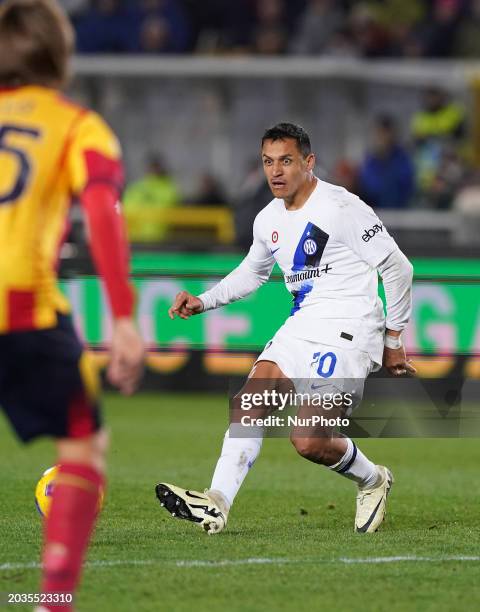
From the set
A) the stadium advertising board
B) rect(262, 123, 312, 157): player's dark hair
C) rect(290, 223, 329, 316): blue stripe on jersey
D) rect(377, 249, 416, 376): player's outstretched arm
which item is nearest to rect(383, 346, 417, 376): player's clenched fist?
rect(377, 249, 416, 376): player's outstretched arm

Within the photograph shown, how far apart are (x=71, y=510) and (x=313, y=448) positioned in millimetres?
2677

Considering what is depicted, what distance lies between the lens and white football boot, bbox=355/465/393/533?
759cm

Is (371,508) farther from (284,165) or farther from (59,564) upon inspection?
(59,564)

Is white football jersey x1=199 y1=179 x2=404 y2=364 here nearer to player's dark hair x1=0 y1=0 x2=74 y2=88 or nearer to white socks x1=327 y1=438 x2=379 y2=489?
white socks x1=327 y1=438 x2=379 y2=489

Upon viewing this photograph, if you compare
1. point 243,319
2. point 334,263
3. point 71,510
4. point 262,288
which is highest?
point 334,263

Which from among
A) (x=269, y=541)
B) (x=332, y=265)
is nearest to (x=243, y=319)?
(x=332, y=265)

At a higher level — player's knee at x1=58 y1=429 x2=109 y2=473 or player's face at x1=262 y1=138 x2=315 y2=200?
player's face at x1=262 y1=138 x2=315 y2=200

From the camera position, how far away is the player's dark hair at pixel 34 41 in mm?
4785

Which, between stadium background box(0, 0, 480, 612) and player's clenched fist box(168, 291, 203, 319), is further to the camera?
player's clenched fist box(168, 291, 203, 319)

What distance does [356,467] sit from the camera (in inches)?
303

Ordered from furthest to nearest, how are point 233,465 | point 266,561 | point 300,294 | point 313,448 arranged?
1. point 300,294
2. point 233,465
3. point 313,448
4. point 266,561

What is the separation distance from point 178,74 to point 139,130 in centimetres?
112

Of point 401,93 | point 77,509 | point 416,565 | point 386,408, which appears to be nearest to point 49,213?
point 77,509

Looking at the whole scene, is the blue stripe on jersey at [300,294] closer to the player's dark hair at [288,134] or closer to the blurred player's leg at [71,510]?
the player's dark hair at [288,134]
